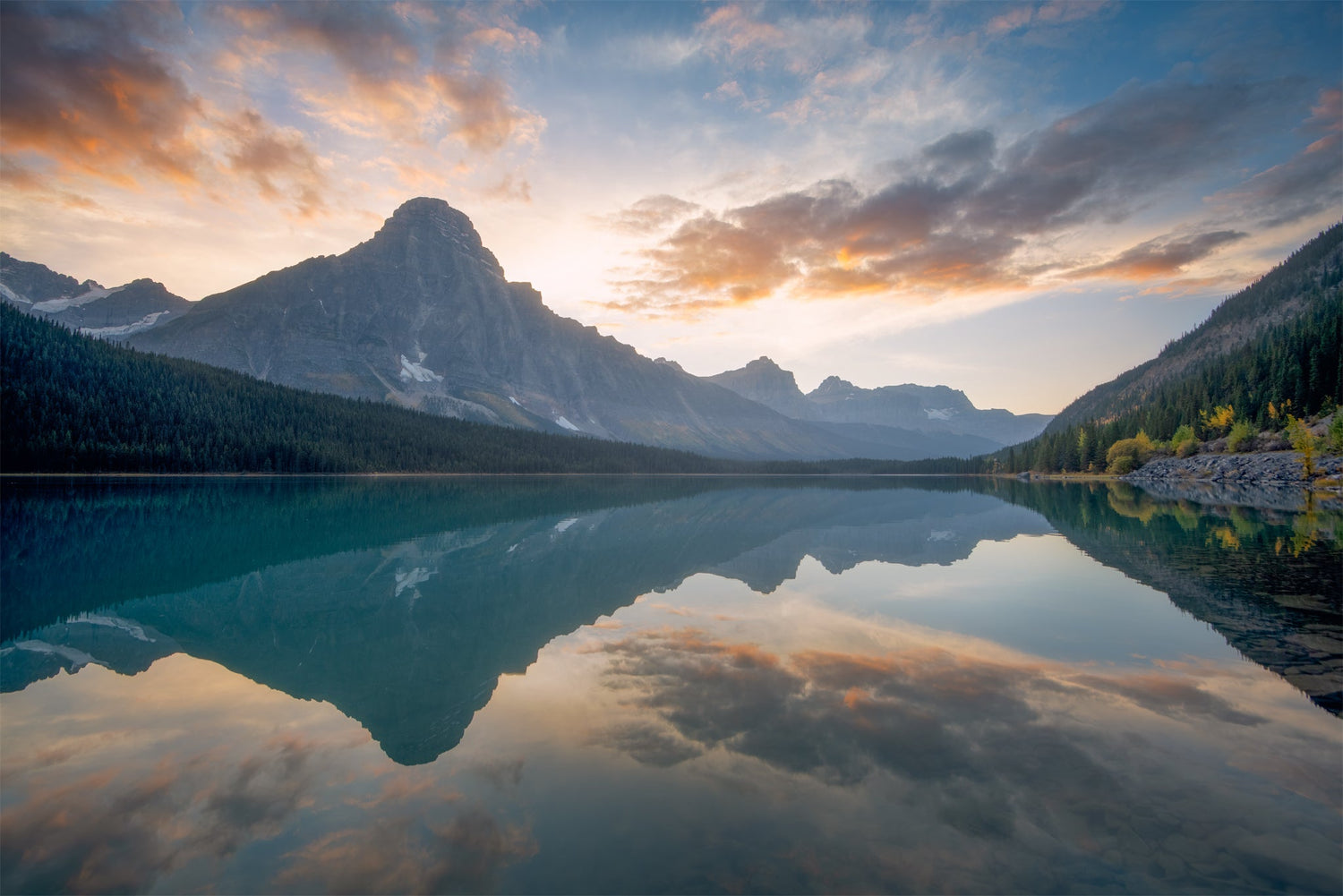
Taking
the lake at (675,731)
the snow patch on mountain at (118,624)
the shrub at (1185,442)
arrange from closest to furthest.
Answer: the lake at (675,731)
the snow patch on mountain at (118,624)
the shrub at (1185,442)

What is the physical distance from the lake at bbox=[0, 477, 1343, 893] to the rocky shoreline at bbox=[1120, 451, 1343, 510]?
147 ft

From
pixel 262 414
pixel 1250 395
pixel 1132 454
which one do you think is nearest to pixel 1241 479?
pixel 1250 395

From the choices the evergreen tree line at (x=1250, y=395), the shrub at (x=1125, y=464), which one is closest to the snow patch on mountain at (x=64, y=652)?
the evergreen tree line at (x=1250, y=395)

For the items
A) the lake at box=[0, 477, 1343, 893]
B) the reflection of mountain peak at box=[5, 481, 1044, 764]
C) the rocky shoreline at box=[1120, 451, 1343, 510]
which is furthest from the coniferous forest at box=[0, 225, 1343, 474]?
the lake at box=[0, 477, 1343, 893]

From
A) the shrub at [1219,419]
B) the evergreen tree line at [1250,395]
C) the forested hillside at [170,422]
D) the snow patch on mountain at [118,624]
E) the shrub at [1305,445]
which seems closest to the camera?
the snow patch on mountain at [118,624]

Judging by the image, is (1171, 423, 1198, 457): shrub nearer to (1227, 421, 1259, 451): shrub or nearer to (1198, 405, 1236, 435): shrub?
(1198, 405, 1236, 435): shrub

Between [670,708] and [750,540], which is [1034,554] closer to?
[750,540]

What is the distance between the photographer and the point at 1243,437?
9325 cm

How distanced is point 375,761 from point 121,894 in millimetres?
3411

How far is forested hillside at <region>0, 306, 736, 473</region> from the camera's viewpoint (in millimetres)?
105562

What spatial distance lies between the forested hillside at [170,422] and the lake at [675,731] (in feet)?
381

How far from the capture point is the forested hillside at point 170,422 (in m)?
106

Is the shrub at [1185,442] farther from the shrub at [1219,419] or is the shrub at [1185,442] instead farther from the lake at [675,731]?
the lake at [675,731]

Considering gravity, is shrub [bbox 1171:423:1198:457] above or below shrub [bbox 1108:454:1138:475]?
above
